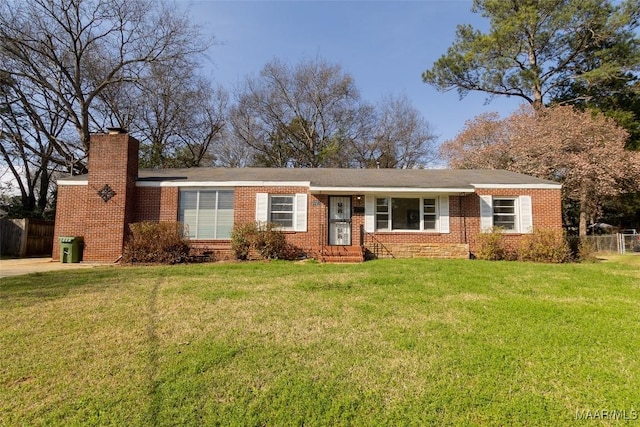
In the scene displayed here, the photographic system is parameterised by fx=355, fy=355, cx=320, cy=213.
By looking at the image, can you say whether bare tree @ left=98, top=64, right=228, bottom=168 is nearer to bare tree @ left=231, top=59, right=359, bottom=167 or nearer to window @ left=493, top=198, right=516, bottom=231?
bare tree @ left=231, top=59, right=359, bottom=167

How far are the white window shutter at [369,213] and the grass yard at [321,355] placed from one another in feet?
18.4

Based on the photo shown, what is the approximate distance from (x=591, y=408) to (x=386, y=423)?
177 centimetres

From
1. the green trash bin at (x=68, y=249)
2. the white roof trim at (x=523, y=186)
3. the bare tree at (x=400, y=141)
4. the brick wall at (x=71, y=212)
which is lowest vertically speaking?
the green trash bin at (x=68, y=249)

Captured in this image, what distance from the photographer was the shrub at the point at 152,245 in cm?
1095

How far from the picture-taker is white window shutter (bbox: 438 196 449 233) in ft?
41.5

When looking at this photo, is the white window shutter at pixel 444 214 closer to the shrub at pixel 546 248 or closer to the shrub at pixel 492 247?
the shrub at pixel 492 247

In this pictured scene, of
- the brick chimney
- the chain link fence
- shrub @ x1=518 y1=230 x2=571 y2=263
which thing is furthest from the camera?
the chain link fence

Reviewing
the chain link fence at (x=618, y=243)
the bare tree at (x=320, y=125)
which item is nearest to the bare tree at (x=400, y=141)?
the bare tree at (x=320, y=125)

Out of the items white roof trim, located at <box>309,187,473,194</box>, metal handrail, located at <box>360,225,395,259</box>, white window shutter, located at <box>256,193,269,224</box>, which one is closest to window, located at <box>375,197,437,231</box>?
metal handrail, located at <box>360,225,395,259</box>

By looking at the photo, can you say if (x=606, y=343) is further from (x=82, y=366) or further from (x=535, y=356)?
(x=82, y=366)

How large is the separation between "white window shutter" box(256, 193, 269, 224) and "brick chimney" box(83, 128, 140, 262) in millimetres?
4396

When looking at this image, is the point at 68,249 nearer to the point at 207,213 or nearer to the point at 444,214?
the point at 207,213

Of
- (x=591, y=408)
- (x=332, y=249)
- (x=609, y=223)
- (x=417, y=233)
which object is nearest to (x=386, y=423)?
(x=591, y=408)

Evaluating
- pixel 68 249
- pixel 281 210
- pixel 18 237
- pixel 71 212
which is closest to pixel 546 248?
pixel 281 210
